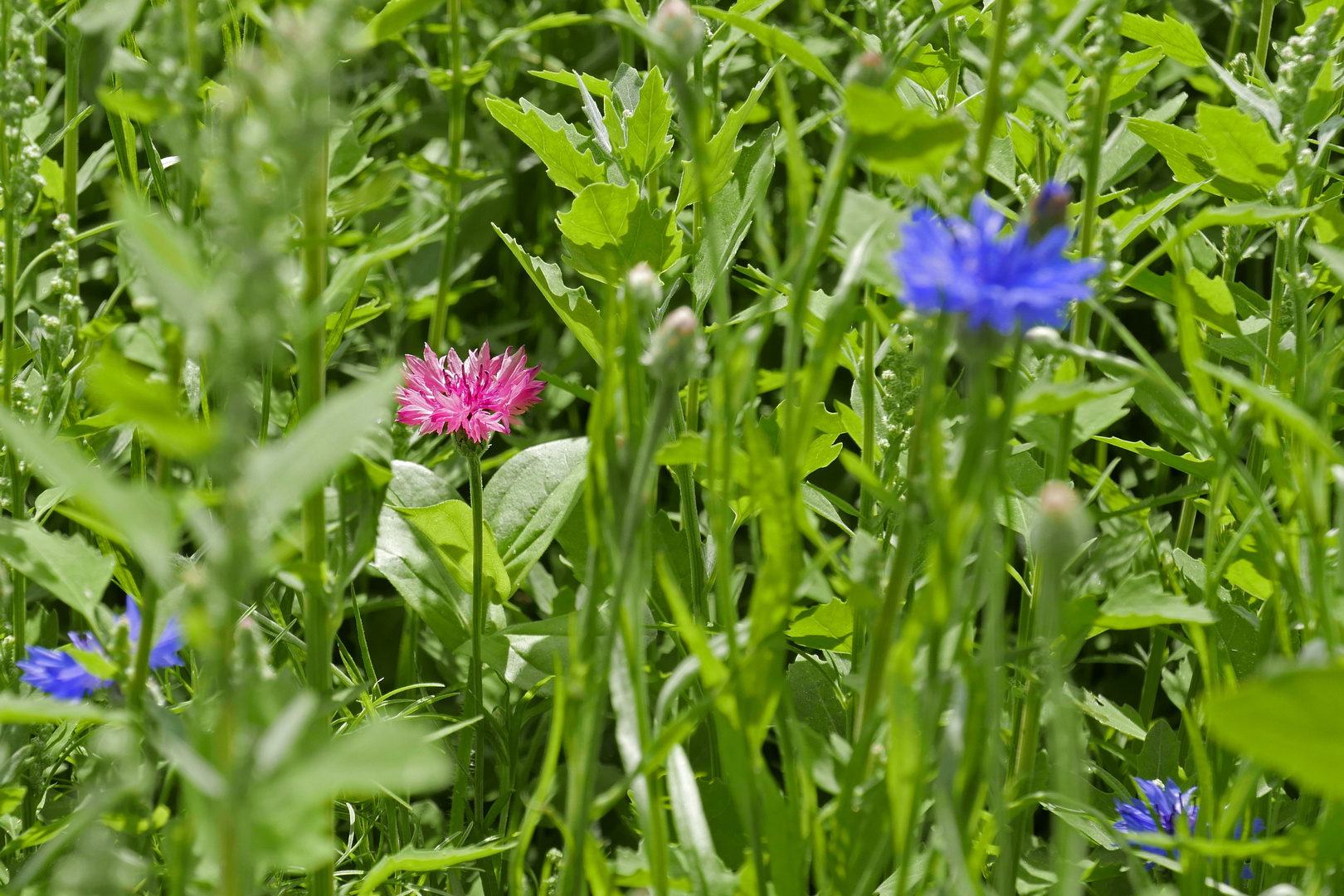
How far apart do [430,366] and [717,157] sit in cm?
22

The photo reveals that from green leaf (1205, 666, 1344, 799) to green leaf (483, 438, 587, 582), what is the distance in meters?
0.46

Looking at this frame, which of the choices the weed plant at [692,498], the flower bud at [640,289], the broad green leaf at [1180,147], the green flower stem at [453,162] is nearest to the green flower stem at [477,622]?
the weed plant at [692,498]

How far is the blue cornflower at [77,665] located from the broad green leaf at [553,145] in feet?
1.05

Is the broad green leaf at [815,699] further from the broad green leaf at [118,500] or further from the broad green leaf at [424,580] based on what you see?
the broad green leaf at [118,500]

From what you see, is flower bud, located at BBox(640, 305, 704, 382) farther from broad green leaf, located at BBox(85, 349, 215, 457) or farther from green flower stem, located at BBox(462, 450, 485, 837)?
green flower stem, located at BBox(462, 450, 485, 837)

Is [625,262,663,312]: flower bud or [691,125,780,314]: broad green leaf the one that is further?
[691,125,780,314]: broad green leaf

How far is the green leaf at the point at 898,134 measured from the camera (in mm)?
316

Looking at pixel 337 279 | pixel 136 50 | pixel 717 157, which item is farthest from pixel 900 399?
pixel 136 50

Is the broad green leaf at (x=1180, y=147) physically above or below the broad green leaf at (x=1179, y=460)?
above

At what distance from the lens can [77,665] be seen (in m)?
0.46

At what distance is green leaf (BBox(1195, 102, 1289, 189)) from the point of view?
52 centimetres

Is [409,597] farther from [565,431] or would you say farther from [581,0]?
[581,0]

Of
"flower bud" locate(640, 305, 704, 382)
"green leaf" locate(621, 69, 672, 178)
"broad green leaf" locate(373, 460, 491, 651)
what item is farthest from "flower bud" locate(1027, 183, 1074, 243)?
"broad green leaf" locate(373, 460, 491, 651)

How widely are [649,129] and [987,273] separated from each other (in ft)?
1.19
